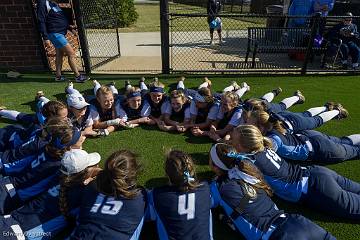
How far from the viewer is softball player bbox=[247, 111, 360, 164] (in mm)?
3666

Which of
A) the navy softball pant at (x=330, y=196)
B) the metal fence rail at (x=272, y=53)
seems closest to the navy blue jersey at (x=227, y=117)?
the navy softball pant at (x=330, y=196)

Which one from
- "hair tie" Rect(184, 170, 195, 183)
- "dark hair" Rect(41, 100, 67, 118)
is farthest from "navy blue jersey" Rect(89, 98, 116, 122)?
"hair tie" Rect(184, 170, 195, 183)

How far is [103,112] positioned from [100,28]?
206 inches

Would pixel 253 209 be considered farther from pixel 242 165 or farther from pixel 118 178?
pixel 118 178

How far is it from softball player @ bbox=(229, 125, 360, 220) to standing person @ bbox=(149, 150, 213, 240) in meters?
0.46

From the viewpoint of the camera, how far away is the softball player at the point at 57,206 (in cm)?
268

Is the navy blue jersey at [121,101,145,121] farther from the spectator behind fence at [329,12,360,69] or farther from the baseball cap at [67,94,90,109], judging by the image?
the spectator behind fence at [329,12,360,69]

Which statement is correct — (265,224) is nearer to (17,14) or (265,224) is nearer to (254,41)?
(254,41)

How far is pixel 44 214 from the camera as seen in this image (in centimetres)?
274

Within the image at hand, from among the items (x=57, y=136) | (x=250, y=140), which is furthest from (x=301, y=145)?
(x=57, y=136)

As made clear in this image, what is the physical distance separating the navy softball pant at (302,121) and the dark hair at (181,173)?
1977 millimetres

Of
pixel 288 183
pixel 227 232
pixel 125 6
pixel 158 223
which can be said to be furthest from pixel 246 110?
pixel 125 6

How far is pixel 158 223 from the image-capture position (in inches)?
107

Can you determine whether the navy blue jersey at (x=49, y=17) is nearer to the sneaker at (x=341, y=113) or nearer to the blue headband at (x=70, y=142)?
the blue headband at (x=70, y=142)
